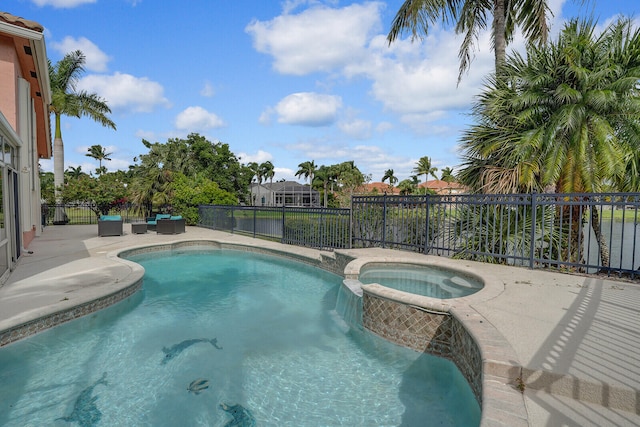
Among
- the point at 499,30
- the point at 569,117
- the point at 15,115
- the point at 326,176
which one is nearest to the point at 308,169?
the point at 326,176

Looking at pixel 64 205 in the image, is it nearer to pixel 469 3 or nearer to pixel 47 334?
pixel 47 334

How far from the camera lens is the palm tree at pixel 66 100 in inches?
762

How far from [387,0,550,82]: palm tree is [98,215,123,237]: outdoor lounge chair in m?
11.8

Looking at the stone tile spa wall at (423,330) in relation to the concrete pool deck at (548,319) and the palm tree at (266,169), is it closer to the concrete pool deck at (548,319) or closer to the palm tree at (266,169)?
the concrete pool deck at (548,319)

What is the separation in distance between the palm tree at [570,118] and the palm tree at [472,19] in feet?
7.43

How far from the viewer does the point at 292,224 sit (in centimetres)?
1122

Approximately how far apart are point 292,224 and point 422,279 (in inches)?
233

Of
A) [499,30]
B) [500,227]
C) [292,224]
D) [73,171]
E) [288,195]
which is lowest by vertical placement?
[292,224]

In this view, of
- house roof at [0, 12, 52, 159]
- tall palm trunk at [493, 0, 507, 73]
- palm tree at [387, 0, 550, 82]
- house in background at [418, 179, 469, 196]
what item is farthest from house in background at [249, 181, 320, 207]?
tall palm trunk at [493, 0, 507, 73]

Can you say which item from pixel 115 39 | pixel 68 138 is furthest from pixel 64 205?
pixel 115 39

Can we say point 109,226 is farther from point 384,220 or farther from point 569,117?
point 569,117

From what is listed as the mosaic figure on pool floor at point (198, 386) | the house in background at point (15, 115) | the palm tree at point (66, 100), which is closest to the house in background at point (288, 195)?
the palm tree at point (66, 100)

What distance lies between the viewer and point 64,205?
18703 mm

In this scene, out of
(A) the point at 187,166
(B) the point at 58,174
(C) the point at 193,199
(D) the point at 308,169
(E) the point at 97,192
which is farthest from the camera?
(D) the point at 308,169
